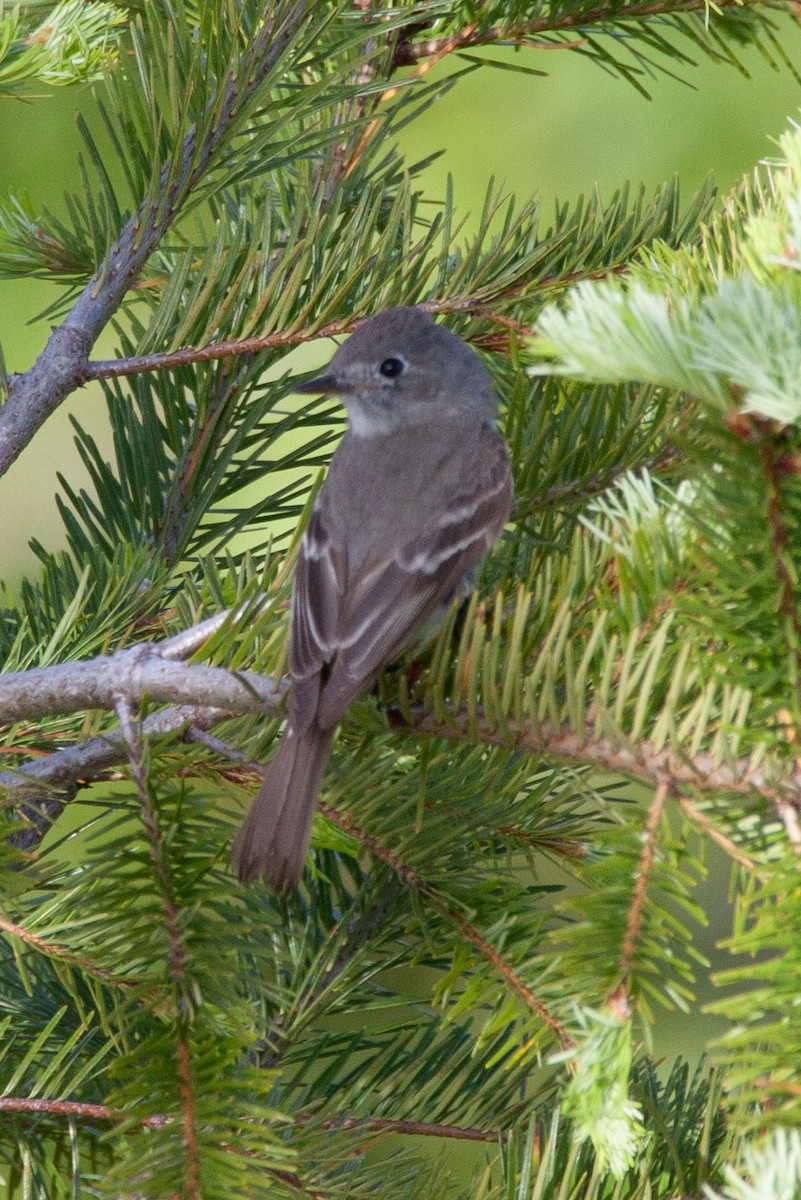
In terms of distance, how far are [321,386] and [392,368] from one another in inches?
13.0

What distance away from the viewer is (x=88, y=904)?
135cm

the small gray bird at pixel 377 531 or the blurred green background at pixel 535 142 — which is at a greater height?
the blurred green background at pixel 535 142

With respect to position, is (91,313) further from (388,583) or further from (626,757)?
(626,757)

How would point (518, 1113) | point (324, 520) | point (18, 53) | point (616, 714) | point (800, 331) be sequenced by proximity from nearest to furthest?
point (800, 331), point (616, 714), point (518, 1113), point (18, 53), point (324, 520)

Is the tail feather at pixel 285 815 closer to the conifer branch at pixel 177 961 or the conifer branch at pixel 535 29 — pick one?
the conifer branch at pixel 177 961

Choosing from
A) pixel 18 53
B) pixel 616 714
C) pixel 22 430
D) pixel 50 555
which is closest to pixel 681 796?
pixel 616 714

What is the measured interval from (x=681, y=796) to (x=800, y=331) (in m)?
0.45

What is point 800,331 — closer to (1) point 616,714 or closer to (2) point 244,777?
(1) point 616,714

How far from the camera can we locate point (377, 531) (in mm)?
2365

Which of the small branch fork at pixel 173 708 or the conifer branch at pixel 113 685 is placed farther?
the conifer branch at pixel 113 685

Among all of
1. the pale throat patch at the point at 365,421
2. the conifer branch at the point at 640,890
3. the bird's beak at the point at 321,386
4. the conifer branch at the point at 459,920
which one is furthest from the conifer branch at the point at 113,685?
the pale throat patch at the point at 365,421

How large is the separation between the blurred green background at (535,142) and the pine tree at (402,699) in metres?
1.53

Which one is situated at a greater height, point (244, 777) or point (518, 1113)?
point (244, 777)

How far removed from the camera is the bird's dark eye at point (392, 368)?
8.50 ft
